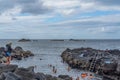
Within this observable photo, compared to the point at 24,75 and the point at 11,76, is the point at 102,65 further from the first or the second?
the point at 11,76

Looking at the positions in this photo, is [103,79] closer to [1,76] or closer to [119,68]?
[119,68]

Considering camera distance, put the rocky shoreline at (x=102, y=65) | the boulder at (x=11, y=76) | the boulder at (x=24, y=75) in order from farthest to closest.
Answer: the rocky shoreline at (x=102, y=65) < the boulder at (x=24, y=75) < the boulder at (x=11, y=76)

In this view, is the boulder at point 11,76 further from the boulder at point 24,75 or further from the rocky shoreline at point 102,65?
the rocky shoreline at point 102,65

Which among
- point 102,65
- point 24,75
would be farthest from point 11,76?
point 102,65

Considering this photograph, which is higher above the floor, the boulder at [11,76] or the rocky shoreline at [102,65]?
the boulder at [11,76]

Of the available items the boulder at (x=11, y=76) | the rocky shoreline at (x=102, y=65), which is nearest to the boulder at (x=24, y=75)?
the boulder at (x=11, y=76)

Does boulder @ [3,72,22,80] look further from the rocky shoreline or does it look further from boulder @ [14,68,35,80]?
the rocky shoreline

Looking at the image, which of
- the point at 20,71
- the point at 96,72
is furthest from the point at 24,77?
the point at 96,72

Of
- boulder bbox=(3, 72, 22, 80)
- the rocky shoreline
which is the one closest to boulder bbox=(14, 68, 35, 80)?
boulder bbox=(3, 72, 22, 80)

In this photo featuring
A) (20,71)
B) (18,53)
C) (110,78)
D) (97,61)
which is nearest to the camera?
(20,71)

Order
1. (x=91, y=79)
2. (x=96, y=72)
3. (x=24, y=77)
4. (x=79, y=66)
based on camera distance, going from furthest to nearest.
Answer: (x=79, y=66)
(x=96, y=72)
(x=91, y=79)
(x=24, y=77)

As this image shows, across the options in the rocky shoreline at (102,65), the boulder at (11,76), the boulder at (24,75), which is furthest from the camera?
the rocky shoreline at (102,65)

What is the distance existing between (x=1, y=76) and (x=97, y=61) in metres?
34.5

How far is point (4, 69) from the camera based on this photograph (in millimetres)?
28656
